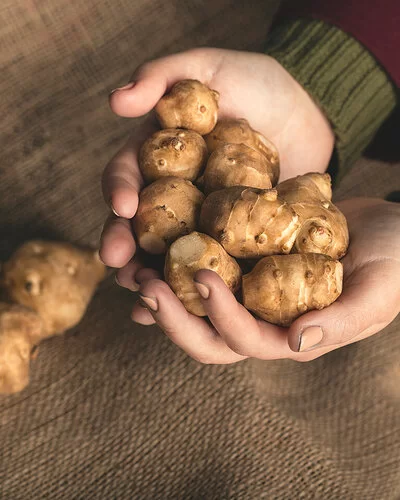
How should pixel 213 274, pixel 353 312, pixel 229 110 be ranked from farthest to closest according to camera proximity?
pixel 229 110, pixel 353 312, pixel 213 274

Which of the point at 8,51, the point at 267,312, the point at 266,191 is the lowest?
the point at 267,312

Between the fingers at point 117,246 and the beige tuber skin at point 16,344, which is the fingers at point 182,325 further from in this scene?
the beige tuber skin at point 16,344

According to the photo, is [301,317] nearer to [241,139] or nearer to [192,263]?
[192,263]

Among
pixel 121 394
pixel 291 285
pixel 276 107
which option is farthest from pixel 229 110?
pixel 121 394

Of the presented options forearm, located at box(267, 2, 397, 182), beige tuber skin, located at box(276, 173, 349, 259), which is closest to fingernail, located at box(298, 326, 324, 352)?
beige tuber skin, located at box(276, 173, 349, 259)

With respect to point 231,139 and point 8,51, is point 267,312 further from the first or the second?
point 8,51

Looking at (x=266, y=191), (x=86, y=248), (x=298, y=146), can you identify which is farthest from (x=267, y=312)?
(x=86, y=248)
